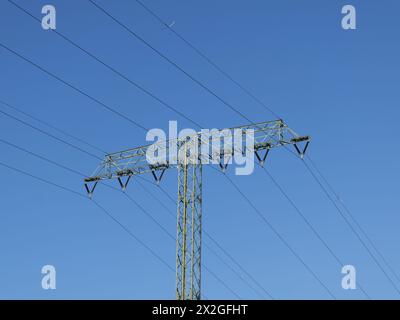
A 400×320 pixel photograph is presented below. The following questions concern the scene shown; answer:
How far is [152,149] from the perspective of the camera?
5697 centimetres
